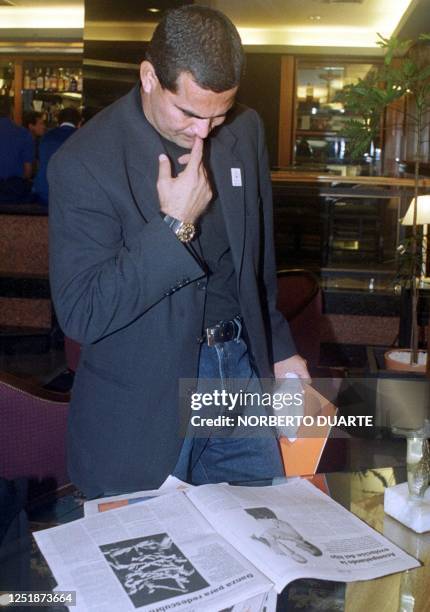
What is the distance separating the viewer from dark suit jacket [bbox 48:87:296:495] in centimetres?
141

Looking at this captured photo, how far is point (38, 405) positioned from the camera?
223cm

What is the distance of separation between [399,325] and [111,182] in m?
3.46

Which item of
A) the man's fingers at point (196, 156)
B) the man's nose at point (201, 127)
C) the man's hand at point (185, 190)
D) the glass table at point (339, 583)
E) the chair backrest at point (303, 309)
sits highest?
the man's nose at point (201, 127)

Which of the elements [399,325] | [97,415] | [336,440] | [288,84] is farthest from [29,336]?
[288,84]

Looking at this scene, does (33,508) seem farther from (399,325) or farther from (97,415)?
(399,325)

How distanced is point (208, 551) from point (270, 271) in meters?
0.87

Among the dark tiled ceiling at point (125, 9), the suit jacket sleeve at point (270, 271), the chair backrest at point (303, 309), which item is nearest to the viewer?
the suit jacket sleeve at point (270, 271)

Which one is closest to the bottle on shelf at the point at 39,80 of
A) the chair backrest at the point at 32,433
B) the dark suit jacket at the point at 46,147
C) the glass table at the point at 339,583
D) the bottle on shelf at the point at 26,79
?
the bottle on shelf at the point at 26,79

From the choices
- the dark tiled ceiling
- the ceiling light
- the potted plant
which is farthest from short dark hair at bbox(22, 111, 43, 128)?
the potted plant

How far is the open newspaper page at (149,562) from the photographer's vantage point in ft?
3.33

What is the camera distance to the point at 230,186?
64.7 inches

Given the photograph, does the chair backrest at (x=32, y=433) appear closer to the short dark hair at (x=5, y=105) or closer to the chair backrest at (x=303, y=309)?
the chair backrest at (x=303, y=309)

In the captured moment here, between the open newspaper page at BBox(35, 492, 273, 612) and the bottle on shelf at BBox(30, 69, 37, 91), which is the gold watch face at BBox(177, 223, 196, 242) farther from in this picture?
the bottle on shelf at BBox(30, 69, 37, 91)

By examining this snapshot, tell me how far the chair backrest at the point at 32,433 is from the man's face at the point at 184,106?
3.31ft
